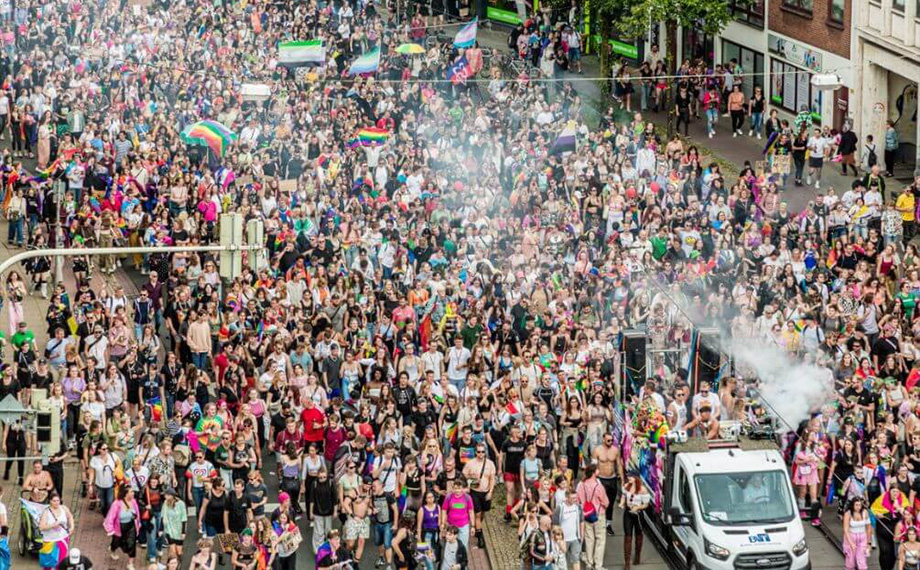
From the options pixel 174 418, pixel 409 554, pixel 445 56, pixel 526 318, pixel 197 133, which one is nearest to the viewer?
pixel 409 554

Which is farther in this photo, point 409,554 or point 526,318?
point 526,318

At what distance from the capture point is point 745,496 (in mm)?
27734

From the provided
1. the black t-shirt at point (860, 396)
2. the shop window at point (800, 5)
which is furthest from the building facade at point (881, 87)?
the black t-shirt at point (860, 396)

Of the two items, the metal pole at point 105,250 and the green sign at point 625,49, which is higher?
the green sign at point 625,49

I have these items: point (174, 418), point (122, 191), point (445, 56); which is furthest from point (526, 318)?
point (445, 56)

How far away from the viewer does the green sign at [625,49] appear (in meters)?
58.6

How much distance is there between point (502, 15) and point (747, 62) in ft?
41.6

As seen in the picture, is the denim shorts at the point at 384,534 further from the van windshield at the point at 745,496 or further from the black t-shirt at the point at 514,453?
the van windshield at the point at 745,496

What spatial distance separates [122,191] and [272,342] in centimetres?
951

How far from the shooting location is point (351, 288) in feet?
118

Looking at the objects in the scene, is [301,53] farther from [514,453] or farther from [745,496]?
[745,496]

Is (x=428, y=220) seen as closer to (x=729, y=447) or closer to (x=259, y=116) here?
(x=259, y=116)

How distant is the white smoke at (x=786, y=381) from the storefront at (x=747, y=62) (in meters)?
19.8

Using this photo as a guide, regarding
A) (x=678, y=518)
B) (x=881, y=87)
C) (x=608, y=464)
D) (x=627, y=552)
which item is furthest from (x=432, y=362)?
(x=881, y=87)
